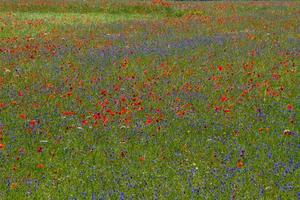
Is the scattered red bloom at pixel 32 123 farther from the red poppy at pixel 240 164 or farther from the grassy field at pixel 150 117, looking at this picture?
the red poppy at pixel 240 164

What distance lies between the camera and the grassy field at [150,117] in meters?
7.07

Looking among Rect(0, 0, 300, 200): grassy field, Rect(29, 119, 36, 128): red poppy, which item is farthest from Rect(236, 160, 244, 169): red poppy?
Rect(29, 119, 36, 128): red poppy

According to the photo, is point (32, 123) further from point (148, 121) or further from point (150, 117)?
point (150, 117)

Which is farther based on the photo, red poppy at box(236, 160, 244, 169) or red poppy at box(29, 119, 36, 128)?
red poppy at box(29, 119, 36, 128)

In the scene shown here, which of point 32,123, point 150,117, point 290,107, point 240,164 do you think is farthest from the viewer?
point 290,107

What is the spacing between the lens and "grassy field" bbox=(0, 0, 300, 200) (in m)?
7.07

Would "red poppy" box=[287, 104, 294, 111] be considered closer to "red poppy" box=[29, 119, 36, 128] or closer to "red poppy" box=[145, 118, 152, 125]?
"red poppy" box=[145, 118, 152, 125]

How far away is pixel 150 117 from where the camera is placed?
9898 mm

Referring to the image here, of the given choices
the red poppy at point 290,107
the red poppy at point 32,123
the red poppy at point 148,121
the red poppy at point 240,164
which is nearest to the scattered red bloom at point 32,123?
the red poppy at point 32,123

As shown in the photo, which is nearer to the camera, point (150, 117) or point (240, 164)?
point (240, 164)

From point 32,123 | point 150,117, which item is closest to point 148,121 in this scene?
point 150,117

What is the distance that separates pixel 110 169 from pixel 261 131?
2993 mm

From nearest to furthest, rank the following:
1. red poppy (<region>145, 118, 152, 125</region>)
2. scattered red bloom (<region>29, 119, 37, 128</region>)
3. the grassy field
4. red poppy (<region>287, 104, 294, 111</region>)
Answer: the grassy field < red poppy (<region>145, 118, 152, 125</region>) < scattered red bloom (<region>29, 119, 37, 128</region>) < red poppy (<region>287, 104, 294, 111</region>)

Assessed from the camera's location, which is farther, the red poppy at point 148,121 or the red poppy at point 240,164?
the red poppy at point 148,121
